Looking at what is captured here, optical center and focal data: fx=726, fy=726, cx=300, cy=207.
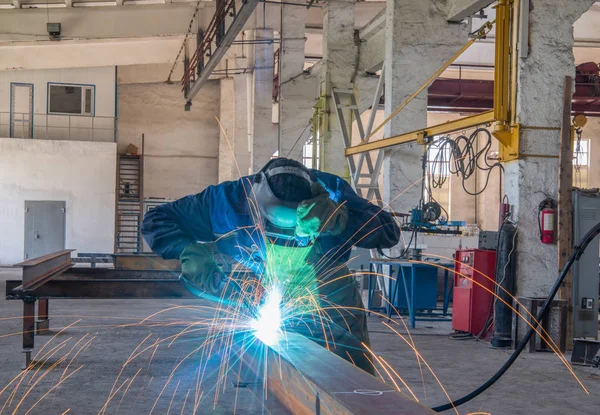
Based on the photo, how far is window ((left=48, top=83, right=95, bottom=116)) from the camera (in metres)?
17.5

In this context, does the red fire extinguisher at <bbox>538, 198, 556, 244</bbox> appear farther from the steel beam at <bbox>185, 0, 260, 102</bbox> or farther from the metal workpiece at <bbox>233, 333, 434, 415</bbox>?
the metal workpiece at <bbox>233, 333, 434, 415</bbox>

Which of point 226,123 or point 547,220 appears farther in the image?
point 226,123

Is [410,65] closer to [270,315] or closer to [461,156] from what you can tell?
[461,156]

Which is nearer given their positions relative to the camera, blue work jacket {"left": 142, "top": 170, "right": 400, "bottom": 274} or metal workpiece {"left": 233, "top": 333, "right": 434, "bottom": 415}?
metal workpiece {"left": 233, "top": 333, "right": 434, "bottom": 415}

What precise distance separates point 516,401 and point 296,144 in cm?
922

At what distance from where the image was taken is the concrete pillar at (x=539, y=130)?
643cm

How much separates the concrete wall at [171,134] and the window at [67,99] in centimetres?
221

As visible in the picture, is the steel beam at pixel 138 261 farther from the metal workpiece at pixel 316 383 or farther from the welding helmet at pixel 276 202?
the metal workpiece at pixel 316 383

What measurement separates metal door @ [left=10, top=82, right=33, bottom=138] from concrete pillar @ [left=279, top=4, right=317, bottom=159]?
24.2 feet

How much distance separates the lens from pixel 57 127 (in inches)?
689

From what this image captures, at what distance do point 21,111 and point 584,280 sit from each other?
47.7ft

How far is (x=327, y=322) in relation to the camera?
128 inches

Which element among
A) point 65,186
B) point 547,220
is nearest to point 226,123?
point 65,186

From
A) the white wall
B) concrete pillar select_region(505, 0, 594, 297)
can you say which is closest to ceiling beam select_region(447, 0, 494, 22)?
concrete pillar select_region(505, 0, 594, 297)
